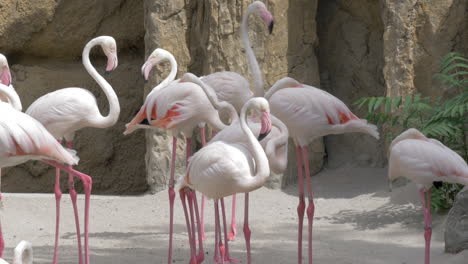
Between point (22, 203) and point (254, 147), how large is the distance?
3275 mm

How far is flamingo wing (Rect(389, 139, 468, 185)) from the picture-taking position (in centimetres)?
450

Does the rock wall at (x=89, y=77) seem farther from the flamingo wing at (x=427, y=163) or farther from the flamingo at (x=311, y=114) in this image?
the flamingo wing at (x=427, y=163)

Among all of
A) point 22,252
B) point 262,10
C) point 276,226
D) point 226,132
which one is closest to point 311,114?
point 226,132

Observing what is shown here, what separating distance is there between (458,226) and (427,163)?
23.0 inches

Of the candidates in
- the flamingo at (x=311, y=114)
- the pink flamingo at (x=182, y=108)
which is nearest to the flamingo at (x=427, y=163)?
the flamingo at (x=311, y=114)

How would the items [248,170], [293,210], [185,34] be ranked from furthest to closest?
1. [185,34]
2. [293,210]
3. [248,170]

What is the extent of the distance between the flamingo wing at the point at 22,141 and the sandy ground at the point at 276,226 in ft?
4.03

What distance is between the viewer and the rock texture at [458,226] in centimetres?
485

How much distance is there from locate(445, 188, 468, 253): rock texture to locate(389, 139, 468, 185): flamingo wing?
0.41 meters

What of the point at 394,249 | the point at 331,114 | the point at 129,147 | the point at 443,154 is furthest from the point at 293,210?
the point at 129,147

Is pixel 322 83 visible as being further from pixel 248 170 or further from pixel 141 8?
pixel 248 170

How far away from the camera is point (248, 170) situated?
439cm

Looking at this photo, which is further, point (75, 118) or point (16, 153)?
point (75, 118)

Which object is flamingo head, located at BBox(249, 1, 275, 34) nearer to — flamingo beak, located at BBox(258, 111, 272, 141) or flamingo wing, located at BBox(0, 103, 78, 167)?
flamingo beak, located at BBox(258, 111, 272, 141)
